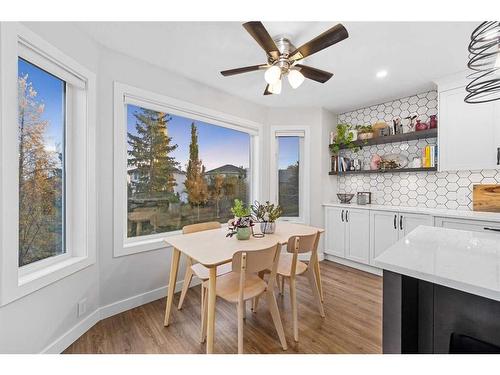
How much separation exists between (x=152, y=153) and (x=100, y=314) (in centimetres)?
163

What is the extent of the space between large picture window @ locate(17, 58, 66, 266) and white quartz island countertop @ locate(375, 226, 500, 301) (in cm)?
219

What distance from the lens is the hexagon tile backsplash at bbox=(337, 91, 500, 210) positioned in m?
2.81

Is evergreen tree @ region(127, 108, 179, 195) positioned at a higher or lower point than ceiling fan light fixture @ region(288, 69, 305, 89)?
lower

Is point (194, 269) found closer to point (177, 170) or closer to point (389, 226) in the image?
point (177, 170)

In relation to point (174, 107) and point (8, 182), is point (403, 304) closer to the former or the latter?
point (8, 182)

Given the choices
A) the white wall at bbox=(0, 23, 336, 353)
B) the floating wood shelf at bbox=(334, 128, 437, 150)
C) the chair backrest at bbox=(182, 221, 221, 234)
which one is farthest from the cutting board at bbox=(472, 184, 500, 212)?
the white wall at bbox=(0, 23, 336, 353)

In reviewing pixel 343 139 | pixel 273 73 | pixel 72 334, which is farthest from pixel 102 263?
pixel 343 139

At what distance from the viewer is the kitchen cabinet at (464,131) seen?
2.38 metres

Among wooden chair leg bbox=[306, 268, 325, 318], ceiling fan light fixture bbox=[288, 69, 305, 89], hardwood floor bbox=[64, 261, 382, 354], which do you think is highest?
ceiling fan light fixture bbox=[288, 69, 305, 89]

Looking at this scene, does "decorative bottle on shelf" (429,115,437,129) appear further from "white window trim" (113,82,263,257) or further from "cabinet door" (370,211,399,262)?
"white window trim" (113,82,263,257)

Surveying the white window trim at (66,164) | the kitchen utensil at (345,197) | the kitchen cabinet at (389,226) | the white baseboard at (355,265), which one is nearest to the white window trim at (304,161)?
the kitchen utensil at (345,197)

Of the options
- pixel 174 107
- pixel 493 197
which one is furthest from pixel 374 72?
pixel 174 107
